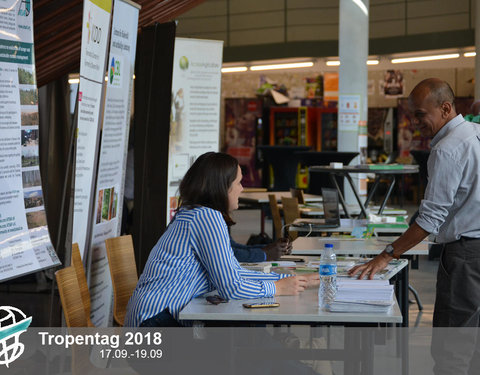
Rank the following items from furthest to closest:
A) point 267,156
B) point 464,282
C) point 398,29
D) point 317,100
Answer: point 317,100
point 398,29
point 267,156
point 464,282

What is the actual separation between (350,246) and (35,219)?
2086mm

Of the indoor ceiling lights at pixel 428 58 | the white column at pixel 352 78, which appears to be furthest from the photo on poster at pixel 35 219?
the indoor ceiling lights at pixel 428 58

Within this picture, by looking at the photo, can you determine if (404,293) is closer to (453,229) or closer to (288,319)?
(453,229)

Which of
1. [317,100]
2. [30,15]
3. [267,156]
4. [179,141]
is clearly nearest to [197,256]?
[30,15]

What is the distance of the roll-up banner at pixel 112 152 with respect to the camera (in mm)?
4852

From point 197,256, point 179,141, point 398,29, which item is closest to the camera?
point 197,256

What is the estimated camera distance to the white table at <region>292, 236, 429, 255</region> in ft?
15.2

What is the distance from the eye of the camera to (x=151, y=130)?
6.45m

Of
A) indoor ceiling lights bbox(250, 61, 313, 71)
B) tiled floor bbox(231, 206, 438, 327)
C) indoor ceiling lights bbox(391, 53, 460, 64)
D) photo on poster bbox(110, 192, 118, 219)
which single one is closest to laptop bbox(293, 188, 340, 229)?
tiled floor bbox(231, 206, 438, 327)

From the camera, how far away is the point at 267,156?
13797mm

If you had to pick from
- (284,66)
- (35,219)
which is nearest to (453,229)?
(35,219)

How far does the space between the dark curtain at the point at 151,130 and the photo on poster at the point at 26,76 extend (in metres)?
2.54

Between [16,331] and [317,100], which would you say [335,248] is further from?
[317,100]

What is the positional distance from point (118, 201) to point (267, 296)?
95.5 inches
